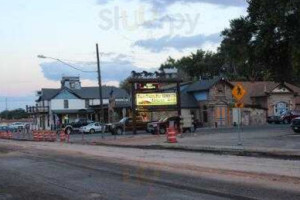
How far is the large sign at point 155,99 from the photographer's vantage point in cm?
5681

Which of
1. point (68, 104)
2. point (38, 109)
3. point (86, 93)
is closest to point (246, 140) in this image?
point (68, 104)

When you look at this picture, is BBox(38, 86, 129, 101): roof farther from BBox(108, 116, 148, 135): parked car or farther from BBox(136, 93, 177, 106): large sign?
BBox(136, 93, 177, 106): large sign

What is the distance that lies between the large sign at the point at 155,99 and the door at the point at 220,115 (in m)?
17.5

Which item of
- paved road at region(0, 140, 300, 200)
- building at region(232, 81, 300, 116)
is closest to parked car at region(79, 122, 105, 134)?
building at region(232, 81, 300, 116)

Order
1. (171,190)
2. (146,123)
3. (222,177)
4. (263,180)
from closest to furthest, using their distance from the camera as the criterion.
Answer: (171,190) → (263,180) → (222,177) → (146,123)

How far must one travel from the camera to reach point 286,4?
35.7 m

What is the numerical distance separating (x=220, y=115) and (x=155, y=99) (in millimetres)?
19608

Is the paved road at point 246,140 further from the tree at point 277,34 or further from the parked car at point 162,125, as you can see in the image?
the parked car at point 162,125

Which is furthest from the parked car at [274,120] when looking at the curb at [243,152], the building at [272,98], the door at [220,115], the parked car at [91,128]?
the curb at [243,152]

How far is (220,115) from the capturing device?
7456cm

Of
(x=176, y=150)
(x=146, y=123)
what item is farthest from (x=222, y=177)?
(x=146, y=123)

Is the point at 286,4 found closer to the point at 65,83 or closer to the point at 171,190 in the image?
the point at 171,190

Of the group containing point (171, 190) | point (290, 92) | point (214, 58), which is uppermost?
point (214, 58)

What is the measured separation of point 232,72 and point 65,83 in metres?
32.0
